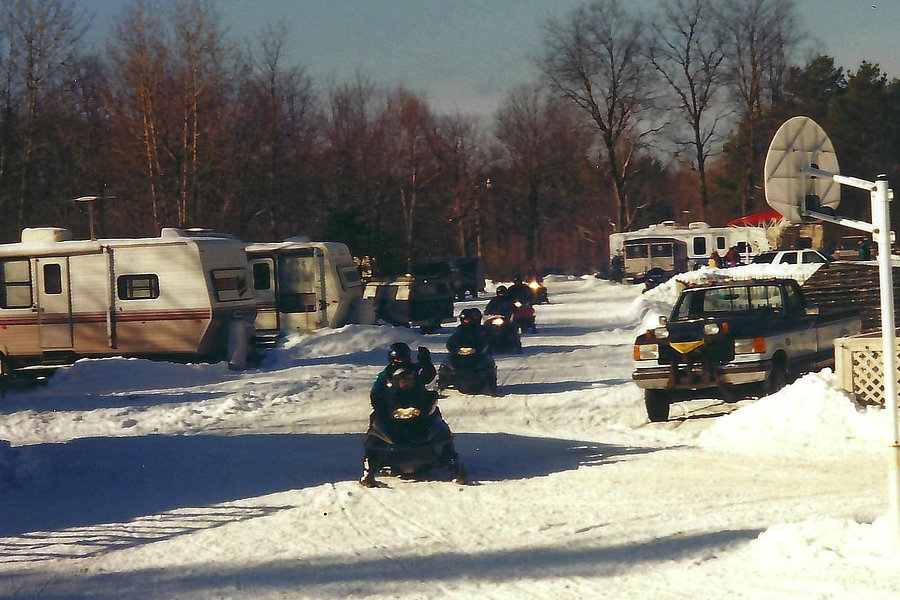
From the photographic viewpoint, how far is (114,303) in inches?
883

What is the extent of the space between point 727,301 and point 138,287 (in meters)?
12.5

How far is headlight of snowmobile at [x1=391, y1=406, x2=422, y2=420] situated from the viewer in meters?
10.7

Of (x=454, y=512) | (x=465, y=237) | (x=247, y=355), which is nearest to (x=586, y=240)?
(x=465, y=237)

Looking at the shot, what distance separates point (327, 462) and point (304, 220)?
40.1m

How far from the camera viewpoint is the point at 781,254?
143ft

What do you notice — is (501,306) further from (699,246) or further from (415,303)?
(699,246)

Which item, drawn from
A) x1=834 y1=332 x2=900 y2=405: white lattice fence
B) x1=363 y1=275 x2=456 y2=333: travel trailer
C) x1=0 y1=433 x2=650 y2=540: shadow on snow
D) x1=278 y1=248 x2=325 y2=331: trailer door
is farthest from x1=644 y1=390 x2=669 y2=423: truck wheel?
x1=363 y1=275 x2=456 y2=333: travel trailer

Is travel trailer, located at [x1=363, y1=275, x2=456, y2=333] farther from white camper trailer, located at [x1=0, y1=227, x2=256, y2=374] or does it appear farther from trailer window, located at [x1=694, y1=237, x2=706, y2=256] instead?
trailer window, located at [x1=694, y1=237, x2=706, y2=256]

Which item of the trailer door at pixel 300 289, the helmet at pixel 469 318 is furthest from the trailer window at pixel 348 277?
the helmet at pixel 469 318

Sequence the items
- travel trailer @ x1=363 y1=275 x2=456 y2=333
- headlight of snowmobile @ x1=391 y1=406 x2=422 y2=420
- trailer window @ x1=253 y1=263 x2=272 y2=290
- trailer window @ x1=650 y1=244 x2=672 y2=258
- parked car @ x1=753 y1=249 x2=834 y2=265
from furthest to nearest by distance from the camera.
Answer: trailer window @ x1=650 y1=244 x2=672 y2=258, parked car @ x1=753 y1=249 x2=834 y2=265, travel trailer @ x1=363 y1=275 x2=456 y2=333, trailer window @ x1=253 y1=263 x2=272 y2=290, headlight of snowmobile @ x1=391 y1=406 x2=422 y2=420

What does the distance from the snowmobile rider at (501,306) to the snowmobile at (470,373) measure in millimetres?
7509

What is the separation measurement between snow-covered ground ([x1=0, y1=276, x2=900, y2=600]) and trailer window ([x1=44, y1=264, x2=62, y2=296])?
219 inches

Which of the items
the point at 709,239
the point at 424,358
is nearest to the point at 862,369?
the point at 424,358

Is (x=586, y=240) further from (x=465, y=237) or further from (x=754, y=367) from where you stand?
(x=754, y=367)
